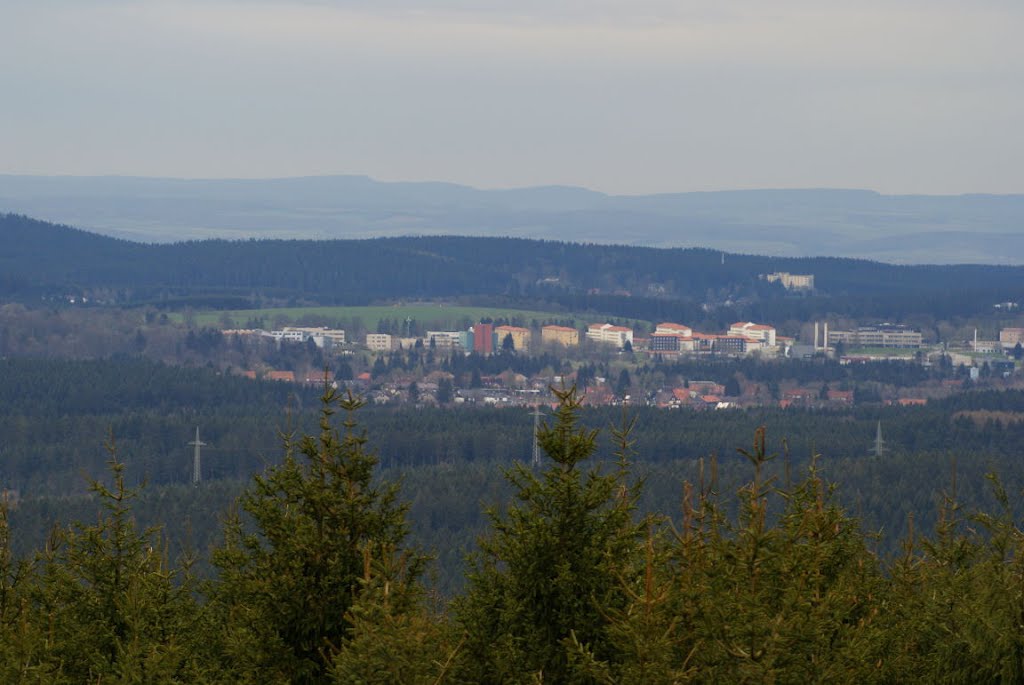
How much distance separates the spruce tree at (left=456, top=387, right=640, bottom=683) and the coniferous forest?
0.08ft

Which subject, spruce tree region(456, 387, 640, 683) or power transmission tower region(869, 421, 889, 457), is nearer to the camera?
spruce tree region(456, 387, 640, 683)

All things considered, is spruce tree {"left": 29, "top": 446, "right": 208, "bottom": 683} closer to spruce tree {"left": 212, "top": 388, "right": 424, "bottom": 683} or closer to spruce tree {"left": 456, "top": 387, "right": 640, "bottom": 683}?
spruce tree {"left": 212, "top": 388, "right": 424, "bottom": 683}

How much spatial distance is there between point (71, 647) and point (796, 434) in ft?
473

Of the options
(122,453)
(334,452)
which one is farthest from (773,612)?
(122,453)

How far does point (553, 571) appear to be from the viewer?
20.4 meters

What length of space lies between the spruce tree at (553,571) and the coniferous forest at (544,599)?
2cm

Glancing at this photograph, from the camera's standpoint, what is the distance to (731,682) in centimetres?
1677

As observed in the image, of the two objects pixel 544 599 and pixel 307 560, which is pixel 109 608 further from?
pixel 544 599

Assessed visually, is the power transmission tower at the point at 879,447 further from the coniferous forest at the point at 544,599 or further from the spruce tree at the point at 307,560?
the spruce tree at the point at 307,560

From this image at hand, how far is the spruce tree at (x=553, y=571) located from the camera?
65.4 ft

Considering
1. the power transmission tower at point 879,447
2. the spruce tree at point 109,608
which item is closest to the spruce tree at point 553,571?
the spruce tree at point 109,608

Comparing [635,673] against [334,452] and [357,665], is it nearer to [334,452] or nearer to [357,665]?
[357,665]

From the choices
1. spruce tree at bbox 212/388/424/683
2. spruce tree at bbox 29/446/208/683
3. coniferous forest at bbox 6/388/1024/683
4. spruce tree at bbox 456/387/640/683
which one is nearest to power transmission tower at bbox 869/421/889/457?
spruce tree at bbox 29/446/208/683

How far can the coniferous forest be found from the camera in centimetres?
1769
